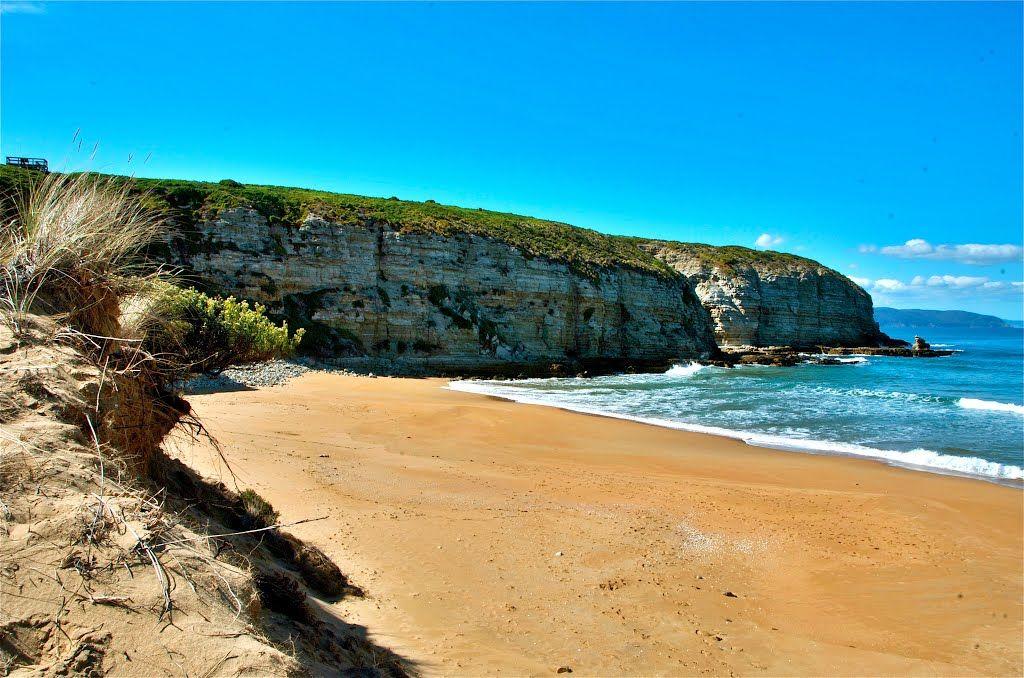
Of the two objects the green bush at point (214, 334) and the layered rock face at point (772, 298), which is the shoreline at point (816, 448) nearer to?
the green bush at point (214, 334)

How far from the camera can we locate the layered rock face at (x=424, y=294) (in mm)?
29938

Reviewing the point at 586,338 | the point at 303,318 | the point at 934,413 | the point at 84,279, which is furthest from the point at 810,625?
the point at 586,338

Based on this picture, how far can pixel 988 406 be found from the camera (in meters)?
23.0

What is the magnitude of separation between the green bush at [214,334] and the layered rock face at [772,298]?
53.1 m

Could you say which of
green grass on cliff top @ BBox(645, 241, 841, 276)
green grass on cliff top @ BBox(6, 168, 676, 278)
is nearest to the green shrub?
green grass on cliff top @ BBox(6, 168, 676, 278)

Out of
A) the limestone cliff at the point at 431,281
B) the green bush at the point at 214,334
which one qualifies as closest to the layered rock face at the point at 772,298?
the limestone cliff at the point at 431,281

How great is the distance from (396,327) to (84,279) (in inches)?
1123

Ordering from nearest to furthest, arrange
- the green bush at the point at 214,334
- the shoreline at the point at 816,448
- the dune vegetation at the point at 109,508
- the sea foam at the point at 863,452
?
the dune vegetation at the point at 109,508 < the green bush at the point at 214,334 < the shoreline at the point at 816,448 < the sea foam at the point at 863,452

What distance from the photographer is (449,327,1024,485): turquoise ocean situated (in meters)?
15.0

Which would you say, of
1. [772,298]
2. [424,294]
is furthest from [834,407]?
[772,298]

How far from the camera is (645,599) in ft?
20.4

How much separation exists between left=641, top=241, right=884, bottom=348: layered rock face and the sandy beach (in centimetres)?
4523

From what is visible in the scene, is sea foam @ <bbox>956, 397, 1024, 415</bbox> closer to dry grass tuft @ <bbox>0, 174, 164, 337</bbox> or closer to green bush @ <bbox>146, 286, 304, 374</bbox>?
green bush @ <bbox>146, 286, 304, 374</bbox>

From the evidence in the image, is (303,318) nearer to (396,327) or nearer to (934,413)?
(396,327)
